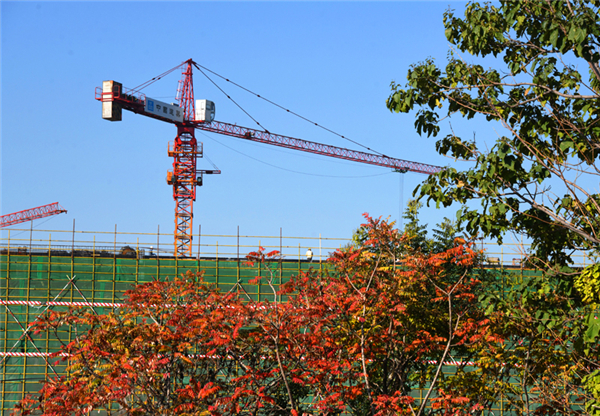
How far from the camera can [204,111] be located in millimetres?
53906

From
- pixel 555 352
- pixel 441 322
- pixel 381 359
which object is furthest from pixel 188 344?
pixel 555 352

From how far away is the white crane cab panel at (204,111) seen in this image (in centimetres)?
5378

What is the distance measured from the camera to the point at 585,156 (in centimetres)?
791

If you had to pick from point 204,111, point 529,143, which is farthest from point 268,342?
point 204,111

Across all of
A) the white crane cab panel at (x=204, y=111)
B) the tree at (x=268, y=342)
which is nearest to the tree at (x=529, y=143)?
the tree at (x=268, y=342)

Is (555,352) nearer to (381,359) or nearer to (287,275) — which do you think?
(381,359)

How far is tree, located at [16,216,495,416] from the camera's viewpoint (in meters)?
8.09

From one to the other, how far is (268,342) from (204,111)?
47.0 metres

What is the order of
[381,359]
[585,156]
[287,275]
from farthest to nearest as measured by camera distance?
[287,275], [381,359], [585,156]

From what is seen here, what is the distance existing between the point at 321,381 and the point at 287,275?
9800 mm

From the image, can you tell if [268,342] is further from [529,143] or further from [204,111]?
[204,111]

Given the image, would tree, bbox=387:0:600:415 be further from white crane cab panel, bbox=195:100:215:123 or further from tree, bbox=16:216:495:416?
white crane cab panel, bbox=195:100:215:123

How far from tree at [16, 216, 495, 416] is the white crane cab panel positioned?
45.0m

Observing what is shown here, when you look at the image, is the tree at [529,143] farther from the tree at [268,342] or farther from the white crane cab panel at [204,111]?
the white crane cab panel at [204,111]
